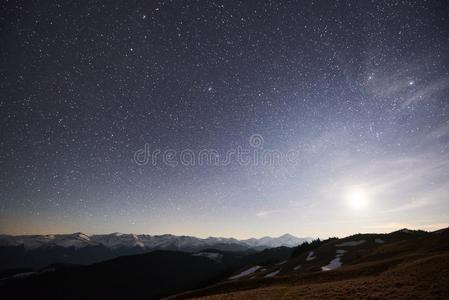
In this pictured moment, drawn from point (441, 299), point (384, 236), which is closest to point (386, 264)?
point (441, 299)

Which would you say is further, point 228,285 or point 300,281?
point 228,285

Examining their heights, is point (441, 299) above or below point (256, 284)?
above

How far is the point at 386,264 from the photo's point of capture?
30953mm

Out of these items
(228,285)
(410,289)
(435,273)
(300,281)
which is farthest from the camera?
(228,285)

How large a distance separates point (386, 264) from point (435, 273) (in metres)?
11.3

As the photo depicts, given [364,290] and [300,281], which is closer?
[364,290]

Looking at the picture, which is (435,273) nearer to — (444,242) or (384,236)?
(444,242)

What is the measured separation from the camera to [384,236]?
63562 mm

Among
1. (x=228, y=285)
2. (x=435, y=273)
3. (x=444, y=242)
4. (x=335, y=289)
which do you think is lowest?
(x=228, y=285)

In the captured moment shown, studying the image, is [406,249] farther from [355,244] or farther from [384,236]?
[384,236]

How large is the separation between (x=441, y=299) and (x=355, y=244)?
164ft

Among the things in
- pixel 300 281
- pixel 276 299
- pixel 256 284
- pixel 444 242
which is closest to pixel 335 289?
pixel 276 299

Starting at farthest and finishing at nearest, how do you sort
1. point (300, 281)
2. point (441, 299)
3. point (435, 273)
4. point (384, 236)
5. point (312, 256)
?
1. point (384, 236)
2. point (312, 256)
3. point (300, 281)
4. point (435, 273)
5. point (441, 299)

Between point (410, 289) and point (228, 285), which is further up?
point (410, 289)
